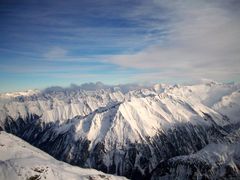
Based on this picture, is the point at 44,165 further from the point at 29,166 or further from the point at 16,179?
the point at 16,179

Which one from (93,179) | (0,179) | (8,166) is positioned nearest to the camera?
(0,179)

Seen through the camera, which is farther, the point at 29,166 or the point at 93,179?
the point at 93,179

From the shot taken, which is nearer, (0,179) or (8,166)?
(0,179)

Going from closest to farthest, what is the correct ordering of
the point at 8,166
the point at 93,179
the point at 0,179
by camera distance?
the point at 0,179 → the point at 8,166 → the point at 93,179

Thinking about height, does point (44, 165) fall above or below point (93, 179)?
above

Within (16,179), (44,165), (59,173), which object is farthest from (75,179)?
(16,179)

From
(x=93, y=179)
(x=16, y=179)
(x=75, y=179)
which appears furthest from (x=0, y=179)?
(x=93, y=179)

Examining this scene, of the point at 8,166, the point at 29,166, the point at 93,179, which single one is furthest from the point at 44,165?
the point at 93,179

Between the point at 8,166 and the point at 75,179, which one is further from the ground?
the point at 8,166

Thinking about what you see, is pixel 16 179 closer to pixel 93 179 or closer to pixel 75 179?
pixel 75 179
